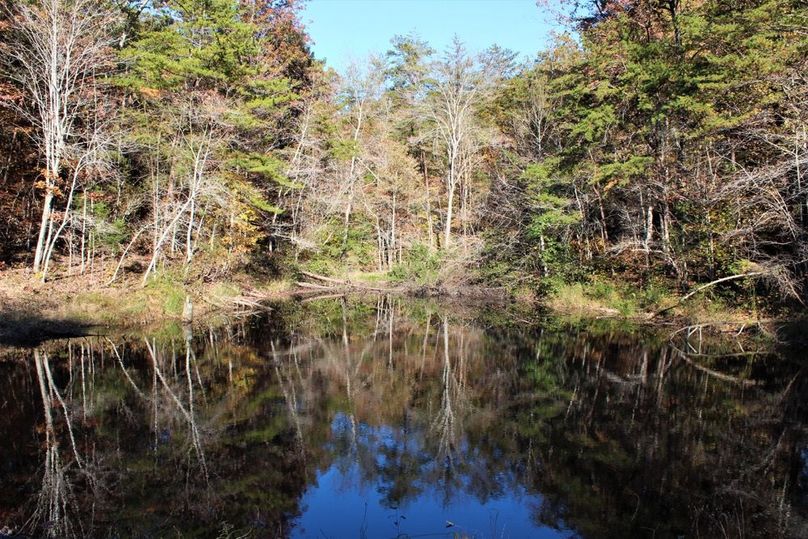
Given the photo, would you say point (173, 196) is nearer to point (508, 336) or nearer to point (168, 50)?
point (168, 50)

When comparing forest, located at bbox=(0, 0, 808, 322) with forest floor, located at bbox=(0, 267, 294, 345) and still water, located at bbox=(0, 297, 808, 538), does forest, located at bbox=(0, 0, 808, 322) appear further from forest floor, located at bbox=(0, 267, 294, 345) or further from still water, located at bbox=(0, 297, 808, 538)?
still water, located at bbox=(0, 297, 808, 538)

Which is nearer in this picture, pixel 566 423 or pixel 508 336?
pixel 566 423

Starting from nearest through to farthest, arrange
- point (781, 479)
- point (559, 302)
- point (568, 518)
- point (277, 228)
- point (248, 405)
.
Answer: point (568, 518) < point (781, 479) < point (248, 405) < point (559, 302) < point (277, 228)

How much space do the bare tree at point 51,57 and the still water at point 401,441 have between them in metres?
7.44

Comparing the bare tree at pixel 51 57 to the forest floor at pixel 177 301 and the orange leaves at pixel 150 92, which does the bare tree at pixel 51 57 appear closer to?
the forest floor at pixel 177 301

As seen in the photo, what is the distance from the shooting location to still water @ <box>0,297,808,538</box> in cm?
692

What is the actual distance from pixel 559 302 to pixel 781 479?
16.7 metres

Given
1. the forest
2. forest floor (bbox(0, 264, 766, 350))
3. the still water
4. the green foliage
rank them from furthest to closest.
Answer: the green foliage < the forest < forest floor (bbox(0, 264, 766, 350)) < the still water

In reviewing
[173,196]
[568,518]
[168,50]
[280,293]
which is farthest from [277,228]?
[568,518]

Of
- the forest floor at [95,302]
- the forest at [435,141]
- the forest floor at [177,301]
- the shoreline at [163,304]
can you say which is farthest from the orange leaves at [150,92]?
the shoreline at [163,304]

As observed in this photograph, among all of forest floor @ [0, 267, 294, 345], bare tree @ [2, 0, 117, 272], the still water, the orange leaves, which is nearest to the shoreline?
forest floor @ [0, 267, 294, 345]

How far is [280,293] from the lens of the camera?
96.6 feet

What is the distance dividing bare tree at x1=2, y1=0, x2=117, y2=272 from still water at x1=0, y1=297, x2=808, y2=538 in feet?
24.4

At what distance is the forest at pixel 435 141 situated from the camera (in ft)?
59.5
